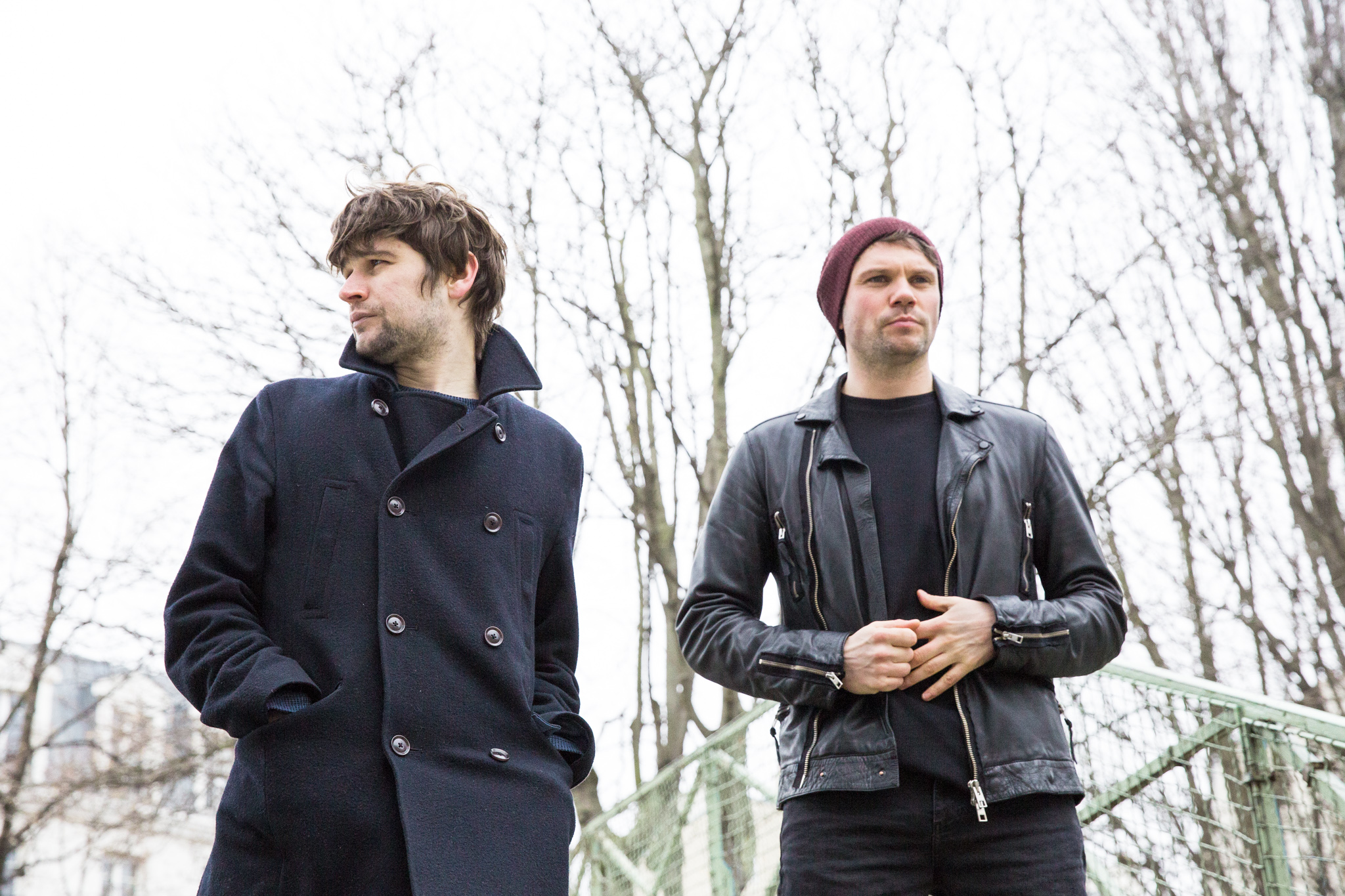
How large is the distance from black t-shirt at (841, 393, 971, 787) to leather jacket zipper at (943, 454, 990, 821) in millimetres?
15

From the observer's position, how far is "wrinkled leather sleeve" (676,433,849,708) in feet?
9.26

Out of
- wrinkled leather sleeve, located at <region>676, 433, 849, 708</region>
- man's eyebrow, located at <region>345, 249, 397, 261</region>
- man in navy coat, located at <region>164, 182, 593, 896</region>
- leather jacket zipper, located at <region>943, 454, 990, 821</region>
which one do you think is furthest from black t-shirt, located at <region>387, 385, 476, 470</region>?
leather jacket zipper, located at <region>943, 454, 990, 821</region>

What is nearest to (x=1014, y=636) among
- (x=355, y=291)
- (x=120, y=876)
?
(x=355, y=291)

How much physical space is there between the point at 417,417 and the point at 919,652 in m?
1.14

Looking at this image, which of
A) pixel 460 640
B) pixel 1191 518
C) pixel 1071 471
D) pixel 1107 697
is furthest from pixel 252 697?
pixel 1191 518

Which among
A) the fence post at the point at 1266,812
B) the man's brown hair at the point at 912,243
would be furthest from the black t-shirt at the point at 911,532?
the fence post at the point at 1266,812

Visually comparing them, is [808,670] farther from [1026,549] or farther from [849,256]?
[849,256]

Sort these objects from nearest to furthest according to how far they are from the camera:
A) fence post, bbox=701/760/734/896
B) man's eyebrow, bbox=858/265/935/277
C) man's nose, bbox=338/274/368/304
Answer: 1. man's nose, bbox=338/274/368/304
2. man's eyebrow, bbox=858/265/935/277
3. fence post, bbox=701/760/734/896

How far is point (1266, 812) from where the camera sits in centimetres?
420

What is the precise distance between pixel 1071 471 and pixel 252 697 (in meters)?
2.01

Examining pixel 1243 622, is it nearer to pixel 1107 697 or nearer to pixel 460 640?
pixel 1107 697

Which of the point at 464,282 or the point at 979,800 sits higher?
the point at 464,282

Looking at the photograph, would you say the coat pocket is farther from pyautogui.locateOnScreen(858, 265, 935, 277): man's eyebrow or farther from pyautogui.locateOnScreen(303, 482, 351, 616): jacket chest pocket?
pyautogui.locateOnScreen(303, 482, 351, 616): jacket chest pocket

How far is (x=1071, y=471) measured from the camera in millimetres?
3188
